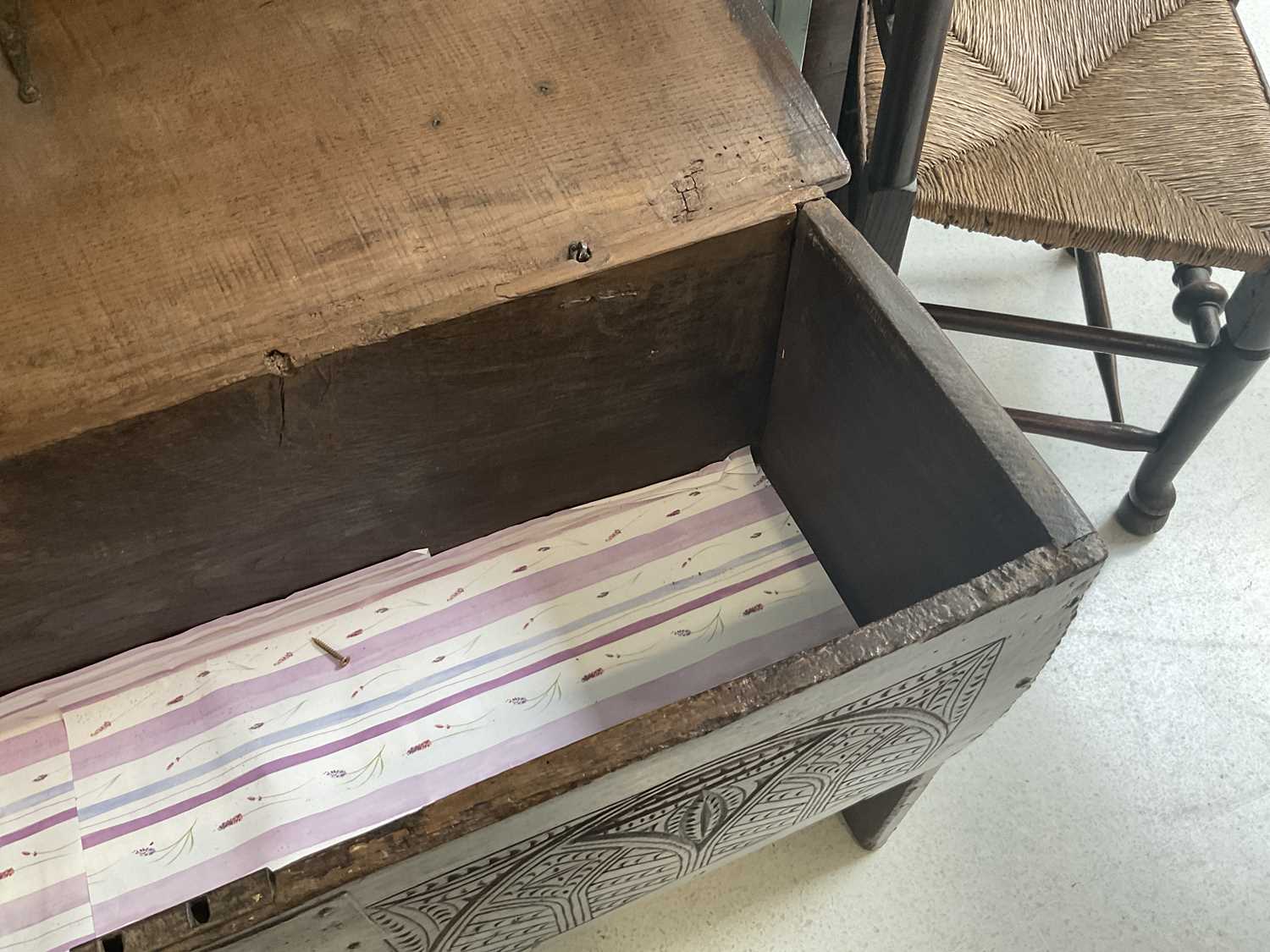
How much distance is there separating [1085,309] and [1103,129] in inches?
16.5

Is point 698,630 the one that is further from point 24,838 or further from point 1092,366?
point 1092,366

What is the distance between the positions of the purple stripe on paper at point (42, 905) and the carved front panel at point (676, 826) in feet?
1.14

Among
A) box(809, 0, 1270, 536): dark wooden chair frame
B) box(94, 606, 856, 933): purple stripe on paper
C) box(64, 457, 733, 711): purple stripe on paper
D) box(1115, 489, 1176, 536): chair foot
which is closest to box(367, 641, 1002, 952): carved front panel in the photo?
box(94, 606, 856, 933): purple stripe on paper

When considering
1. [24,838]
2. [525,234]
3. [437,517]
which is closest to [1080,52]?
[525,234]

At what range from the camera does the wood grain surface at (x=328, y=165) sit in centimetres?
77

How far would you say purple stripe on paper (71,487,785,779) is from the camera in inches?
37.0

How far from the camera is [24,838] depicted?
35.2 inches

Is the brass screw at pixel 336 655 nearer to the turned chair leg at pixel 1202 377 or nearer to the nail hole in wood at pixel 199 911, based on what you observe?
the nail hole in wood at pixel 199 911

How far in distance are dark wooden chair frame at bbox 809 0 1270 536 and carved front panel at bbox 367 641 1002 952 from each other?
0.48 m

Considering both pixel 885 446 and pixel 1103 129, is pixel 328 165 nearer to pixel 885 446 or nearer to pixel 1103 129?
pixel 885 446

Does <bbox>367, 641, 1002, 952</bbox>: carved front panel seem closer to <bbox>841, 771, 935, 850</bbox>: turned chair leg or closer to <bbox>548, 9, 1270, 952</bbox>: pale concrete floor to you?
<bbox>841, 771, 935, 850</bbox>: turned chair leg

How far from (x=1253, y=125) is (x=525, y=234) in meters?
0.78

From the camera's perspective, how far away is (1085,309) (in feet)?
4.86

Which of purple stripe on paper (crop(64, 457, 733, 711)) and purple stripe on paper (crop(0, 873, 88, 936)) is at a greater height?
purple stripe on paper (crop(64, 457, 733, 711))
